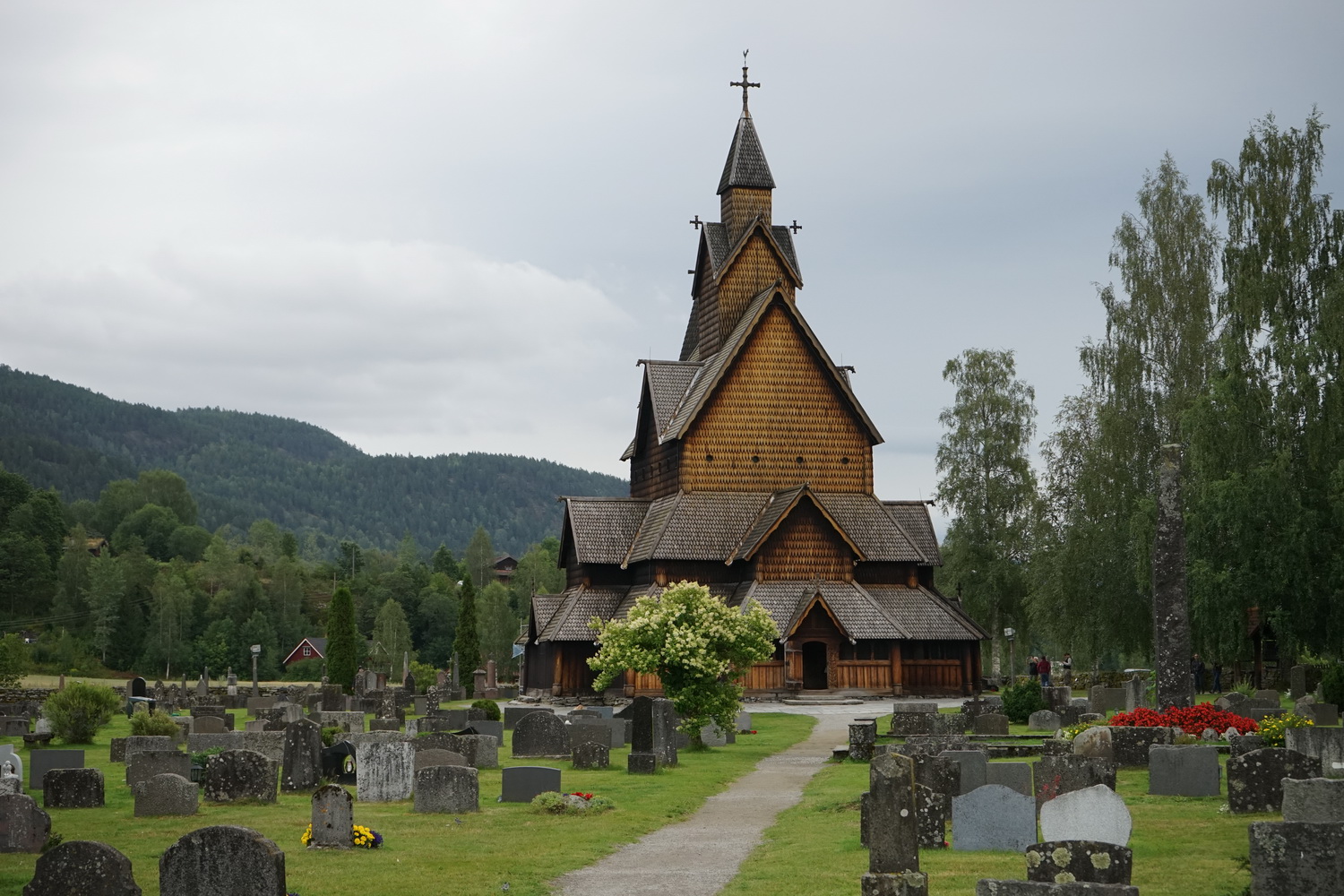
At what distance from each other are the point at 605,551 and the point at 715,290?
1144 centimetres

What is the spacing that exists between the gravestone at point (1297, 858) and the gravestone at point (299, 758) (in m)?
14.9

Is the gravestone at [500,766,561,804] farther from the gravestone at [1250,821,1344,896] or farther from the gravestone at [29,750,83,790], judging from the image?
the gravestone at [1250,821,1344,896]

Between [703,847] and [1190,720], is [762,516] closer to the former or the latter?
[1190,720]

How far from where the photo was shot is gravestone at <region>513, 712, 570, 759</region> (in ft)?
93.2

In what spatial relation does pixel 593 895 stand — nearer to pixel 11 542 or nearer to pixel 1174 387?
pixel 1174 387

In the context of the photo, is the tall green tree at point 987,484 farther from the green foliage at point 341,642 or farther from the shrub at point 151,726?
the shrub at point 151,726

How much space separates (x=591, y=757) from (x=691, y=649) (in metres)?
4.96

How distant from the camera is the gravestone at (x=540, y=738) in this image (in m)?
→ 28.4

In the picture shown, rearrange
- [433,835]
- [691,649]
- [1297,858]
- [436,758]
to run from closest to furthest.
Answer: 1. [1297,858]
2. [433,835]
3. [436,758]
4. [691,649]

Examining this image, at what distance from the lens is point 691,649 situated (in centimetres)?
3066

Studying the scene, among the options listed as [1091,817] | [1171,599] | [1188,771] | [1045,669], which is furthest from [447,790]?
[1045,669]

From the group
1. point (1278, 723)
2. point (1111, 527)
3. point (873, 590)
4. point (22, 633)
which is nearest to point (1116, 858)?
point (1278, 723)

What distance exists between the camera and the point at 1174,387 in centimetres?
4612

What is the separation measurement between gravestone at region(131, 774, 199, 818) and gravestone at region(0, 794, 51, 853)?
302 cm
